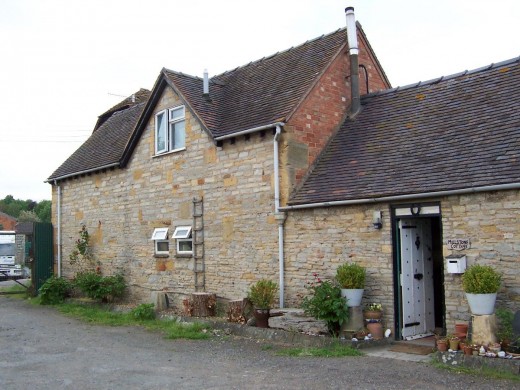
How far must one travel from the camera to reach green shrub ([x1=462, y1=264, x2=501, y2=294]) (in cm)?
920

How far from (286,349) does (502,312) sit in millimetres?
3941

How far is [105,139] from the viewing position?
2266 centimetres

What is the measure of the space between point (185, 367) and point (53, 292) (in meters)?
12.2

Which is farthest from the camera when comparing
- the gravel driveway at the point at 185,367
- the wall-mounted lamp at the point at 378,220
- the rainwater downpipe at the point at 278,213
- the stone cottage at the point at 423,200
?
the rainwater downpipe at the point at 278,213

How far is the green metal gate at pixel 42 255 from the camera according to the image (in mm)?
22562

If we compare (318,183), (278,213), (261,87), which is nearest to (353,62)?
(261,87)

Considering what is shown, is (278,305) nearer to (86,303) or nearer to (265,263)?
(265,263)

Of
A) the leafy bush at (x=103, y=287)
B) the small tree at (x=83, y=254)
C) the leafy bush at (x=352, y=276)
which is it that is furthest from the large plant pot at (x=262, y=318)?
the small tree at (x=83, y=254)

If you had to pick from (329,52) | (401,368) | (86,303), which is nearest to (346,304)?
(401,368)

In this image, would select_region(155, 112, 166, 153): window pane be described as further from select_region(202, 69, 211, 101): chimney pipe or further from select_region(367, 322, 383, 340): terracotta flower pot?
select_region(367, 322, 383, 340): terracotta flower pot

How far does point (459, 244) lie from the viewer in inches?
407

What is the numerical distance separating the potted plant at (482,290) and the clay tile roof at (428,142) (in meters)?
1.56

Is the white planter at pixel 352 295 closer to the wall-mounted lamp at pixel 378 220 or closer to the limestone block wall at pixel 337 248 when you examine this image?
the limestone block wall at pixel 337 248

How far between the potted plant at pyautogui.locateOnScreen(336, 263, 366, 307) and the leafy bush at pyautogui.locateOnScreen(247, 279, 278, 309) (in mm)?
1988
